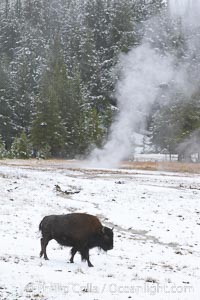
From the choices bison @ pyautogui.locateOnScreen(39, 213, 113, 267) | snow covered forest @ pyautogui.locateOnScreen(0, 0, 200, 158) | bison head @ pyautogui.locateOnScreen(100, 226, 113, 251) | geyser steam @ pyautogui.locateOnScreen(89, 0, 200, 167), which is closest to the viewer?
bison @ pyautogui.locateOnScreen(39, 213, 113, 267)

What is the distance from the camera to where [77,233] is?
Answer: 12.6 m

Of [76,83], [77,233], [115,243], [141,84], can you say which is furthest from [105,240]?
[76,83]

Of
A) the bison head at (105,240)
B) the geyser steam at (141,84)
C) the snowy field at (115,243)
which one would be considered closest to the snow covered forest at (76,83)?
the geyser steam at (141,84)

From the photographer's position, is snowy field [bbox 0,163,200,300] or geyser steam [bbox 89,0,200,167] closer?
snowy field [bbox 0,163,200,300]

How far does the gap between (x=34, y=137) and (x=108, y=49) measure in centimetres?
2584

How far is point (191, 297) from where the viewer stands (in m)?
10.2

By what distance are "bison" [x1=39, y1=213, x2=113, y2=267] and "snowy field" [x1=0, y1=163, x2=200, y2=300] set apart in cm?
43

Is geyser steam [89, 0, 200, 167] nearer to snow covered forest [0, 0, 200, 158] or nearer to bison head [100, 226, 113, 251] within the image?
snow covered forest [0, 0, 200, 158]

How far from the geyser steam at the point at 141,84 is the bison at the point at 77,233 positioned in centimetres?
3938

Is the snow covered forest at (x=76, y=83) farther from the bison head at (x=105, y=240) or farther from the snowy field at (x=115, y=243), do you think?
the bison head at (x=105, y=240)

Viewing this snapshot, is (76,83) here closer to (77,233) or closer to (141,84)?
(141,84)

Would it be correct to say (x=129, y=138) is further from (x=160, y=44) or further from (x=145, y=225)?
(x=145, y=225)

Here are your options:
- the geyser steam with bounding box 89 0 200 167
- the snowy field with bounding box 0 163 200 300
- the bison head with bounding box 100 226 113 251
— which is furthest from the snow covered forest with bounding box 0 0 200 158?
the bison head with bounding box 100 226 113 251

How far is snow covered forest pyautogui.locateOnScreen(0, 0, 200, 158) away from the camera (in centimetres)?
6556
